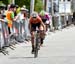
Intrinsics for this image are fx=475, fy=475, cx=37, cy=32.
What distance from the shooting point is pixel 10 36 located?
2206cm

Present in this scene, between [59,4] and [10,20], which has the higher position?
[10,20]

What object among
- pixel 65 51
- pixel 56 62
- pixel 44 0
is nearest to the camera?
pixel 56 62

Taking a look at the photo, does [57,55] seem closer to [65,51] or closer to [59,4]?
[65,51]

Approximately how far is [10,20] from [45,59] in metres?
6.25

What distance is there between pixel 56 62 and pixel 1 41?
4.08m

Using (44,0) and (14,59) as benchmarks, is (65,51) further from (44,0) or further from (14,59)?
(44,0)

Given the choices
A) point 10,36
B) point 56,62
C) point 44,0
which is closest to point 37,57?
point 56,62

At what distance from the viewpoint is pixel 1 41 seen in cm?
1941

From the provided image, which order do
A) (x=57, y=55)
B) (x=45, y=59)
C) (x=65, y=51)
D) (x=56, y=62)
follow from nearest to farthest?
(x=56, y=62) → (x=45, y=59) → (x=57, y=55) → (x=65, y=51)

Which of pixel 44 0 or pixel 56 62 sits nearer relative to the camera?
pixel 56 62

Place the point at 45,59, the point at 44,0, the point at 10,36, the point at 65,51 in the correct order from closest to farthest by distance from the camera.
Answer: the point at 45,59
the point at 65,51
the point at 10,36
the point at 44,0

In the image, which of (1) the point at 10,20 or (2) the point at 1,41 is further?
(1) the point at 10,20

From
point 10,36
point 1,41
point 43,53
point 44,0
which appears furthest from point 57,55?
point 44,0

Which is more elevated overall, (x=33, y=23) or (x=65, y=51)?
(x=33, y=23)
